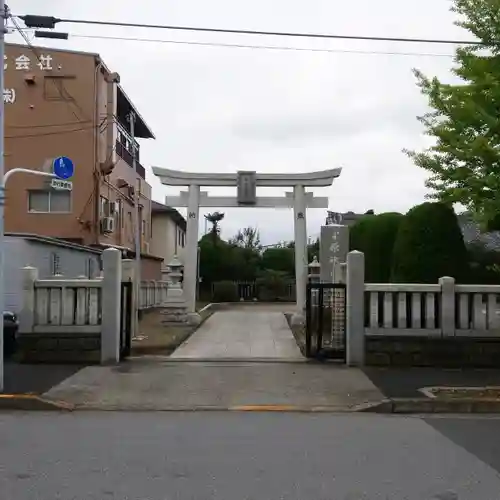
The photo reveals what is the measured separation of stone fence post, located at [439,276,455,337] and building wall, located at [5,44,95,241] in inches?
836

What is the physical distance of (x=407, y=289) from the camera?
50.3 feet

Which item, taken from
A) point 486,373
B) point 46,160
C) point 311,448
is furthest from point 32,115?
point 311,448

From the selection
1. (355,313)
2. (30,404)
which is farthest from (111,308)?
Result: (355,313)

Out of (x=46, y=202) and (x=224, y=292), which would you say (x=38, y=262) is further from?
(x=224, y=292)

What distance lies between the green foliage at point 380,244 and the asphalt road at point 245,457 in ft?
40.6

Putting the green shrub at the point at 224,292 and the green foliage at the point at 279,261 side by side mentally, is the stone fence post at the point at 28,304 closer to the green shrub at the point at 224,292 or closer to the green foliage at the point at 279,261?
the green shrub at the point at 224,292

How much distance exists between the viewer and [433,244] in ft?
55.4

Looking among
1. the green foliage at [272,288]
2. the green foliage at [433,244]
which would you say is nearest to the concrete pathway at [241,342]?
the green foliage at [433,244]

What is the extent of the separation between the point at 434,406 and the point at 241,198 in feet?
47.8

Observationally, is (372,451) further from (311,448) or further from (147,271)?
(147,271)

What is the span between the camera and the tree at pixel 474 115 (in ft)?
43.8

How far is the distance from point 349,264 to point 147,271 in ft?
89.1

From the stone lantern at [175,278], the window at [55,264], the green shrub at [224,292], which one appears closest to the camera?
the window at [55,264]

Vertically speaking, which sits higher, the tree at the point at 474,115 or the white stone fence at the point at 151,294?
the tree at the point at 474,115
